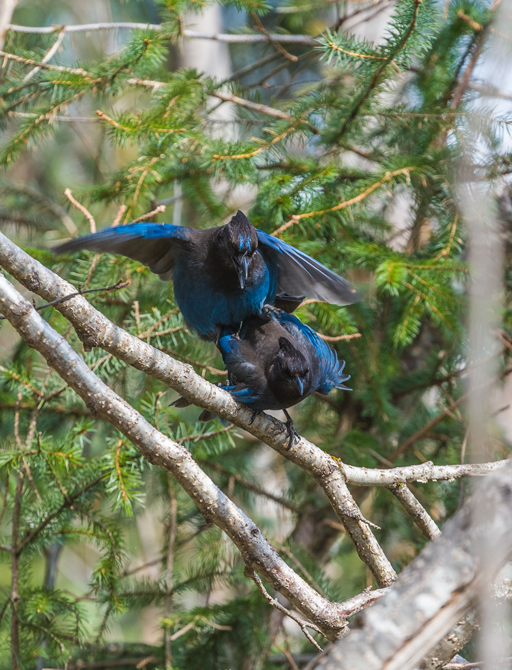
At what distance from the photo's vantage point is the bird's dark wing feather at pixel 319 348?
2.75 metres

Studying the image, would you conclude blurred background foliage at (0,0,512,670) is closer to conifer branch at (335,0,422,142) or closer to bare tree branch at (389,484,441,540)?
conifer branch at (335,0,422,142)

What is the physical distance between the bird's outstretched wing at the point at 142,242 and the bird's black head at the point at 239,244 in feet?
0.71

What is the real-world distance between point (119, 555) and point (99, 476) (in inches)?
13.1

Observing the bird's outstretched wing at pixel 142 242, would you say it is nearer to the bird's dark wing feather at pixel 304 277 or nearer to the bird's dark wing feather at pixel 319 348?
the bird's dark wing feather at pixel 304 277

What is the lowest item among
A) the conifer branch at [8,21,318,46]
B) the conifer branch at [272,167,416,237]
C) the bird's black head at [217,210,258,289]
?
the bird's black head at [217,210,258,289]

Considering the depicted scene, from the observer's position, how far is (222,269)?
2.79m

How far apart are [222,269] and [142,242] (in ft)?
1.28

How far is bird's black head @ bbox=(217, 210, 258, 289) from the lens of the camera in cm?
267

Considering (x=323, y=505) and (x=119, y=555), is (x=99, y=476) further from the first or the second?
(x=323, y=505)

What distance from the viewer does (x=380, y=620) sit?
3.55 ft

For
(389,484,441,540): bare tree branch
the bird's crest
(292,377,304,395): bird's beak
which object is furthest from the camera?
the bird's crest

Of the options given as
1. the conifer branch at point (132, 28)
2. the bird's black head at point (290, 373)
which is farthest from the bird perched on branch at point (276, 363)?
the conifer branch at point (132, 28)

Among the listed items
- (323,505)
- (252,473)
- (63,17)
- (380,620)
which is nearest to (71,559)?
(252,473)

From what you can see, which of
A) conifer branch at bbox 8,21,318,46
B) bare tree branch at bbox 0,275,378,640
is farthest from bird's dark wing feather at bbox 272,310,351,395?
conifer branch at bbox 8,21,318,46
